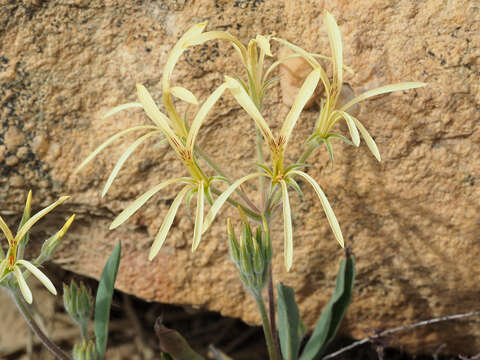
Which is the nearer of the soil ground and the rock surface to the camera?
the rock surface

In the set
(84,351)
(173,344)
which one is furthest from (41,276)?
(173,344)

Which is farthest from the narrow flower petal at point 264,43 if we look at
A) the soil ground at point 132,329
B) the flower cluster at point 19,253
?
the soil ground at point 132,329

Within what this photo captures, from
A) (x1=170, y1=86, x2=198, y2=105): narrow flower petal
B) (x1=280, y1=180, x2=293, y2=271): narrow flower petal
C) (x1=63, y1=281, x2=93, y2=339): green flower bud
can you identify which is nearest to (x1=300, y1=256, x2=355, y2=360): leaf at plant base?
(x1=280, y1=180, x2=293, y2=271): narrow flower petal

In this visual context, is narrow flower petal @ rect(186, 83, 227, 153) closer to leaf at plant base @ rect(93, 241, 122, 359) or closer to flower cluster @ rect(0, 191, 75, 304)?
flower cluster @ rect(0, 191, 75, 304)

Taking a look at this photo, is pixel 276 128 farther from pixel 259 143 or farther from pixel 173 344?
pixel 173 344

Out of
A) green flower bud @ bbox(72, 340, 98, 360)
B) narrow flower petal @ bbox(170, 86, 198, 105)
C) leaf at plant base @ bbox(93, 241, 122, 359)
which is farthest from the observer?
leaf at plant base @ bbox(93, 241, 122, 359)

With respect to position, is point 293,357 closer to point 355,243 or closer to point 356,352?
point 355,243

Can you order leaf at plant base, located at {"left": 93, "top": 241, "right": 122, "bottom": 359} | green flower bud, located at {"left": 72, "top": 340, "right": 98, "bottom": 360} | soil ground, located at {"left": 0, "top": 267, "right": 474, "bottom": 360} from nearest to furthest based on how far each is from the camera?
green flower bud, located at {"left": 72, "top": 340, "right": 98, "bottom": 360} < leaf at plant base, located at {"left": 93, "top": 241, "right": 122, "bottom": 359} < soil ground, located at {"left": 0, "top": 267, "right": 474, "bottom": 360}
